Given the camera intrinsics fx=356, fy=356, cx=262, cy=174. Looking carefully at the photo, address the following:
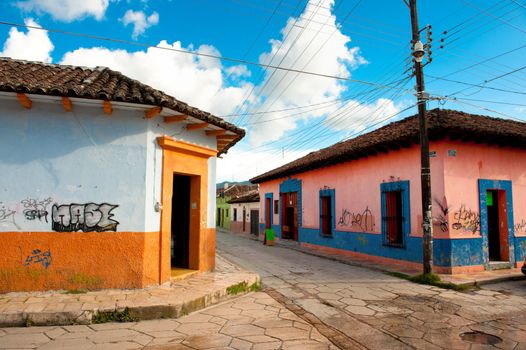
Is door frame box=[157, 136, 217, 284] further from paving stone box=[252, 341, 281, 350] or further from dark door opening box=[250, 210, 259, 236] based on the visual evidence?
dark door opening box=[250, 210, 259, 236]

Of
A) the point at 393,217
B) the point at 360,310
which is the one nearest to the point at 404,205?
the point at 393,217

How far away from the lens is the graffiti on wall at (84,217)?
20.8 feet

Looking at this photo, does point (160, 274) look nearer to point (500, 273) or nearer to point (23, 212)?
point (23, 212)

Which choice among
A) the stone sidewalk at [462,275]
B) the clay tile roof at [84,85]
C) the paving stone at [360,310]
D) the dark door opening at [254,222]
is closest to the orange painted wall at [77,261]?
the clay tile roof at [84,85]

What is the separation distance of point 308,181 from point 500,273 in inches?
357

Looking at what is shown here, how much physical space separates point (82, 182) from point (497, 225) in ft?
37.6

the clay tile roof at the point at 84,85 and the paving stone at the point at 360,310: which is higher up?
the clay tile roof at the point at 84,85

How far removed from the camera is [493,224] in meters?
11.1

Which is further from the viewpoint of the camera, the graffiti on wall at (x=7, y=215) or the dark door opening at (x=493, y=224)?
the dark door opening at (x=493, y=224)

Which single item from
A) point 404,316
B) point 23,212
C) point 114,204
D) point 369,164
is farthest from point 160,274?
point 369,164

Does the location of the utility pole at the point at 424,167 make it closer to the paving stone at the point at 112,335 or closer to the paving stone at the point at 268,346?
the paving stone at the point at 268,346

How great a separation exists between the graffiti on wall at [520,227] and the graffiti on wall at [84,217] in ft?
36.7

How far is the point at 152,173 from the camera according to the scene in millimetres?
6867

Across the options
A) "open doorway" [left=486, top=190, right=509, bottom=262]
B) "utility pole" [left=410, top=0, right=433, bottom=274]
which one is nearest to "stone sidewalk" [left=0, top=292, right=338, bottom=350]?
"utility pole" [left=410, top=0, right=433, bottom=274]
